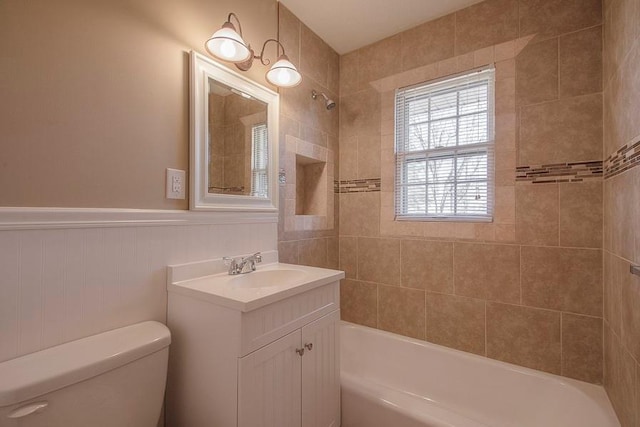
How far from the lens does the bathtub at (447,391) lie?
1.38 m

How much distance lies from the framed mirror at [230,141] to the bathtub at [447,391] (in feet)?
3.80

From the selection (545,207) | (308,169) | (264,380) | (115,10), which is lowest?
(264,380)

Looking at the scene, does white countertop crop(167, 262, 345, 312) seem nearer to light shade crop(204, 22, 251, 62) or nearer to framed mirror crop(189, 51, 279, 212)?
framed mirror crop(189, 51, 279, 212)

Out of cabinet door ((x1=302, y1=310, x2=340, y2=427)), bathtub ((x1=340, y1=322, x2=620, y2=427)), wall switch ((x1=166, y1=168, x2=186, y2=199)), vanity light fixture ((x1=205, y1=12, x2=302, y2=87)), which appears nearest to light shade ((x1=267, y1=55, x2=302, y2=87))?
vanity light fixture ((x1=205, y1=12, x2=302, y2=87))

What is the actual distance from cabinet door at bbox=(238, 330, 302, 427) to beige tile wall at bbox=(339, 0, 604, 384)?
118cm

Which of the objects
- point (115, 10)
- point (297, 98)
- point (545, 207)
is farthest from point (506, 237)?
point (115, 10)

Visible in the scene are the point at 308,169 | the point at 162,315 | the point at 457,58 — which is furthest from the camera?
the point at 308,169

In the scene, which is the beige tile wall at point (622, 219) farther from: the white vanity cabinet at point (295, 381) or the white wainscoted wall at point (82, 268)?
the white wainscoted wall at point (82, 268)

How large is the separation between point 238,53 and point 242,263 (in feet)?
3.43

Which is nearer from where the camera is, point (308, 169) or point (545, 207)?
point (545, 207)

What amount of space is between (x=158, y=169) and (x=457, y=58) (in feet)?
6.42

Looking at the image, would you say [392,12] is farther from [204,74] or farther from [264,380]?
[264,380]

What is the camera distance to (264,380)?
Answer: 106 cm

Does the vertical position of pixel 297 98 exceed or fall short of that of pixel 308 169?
it exceeds it
